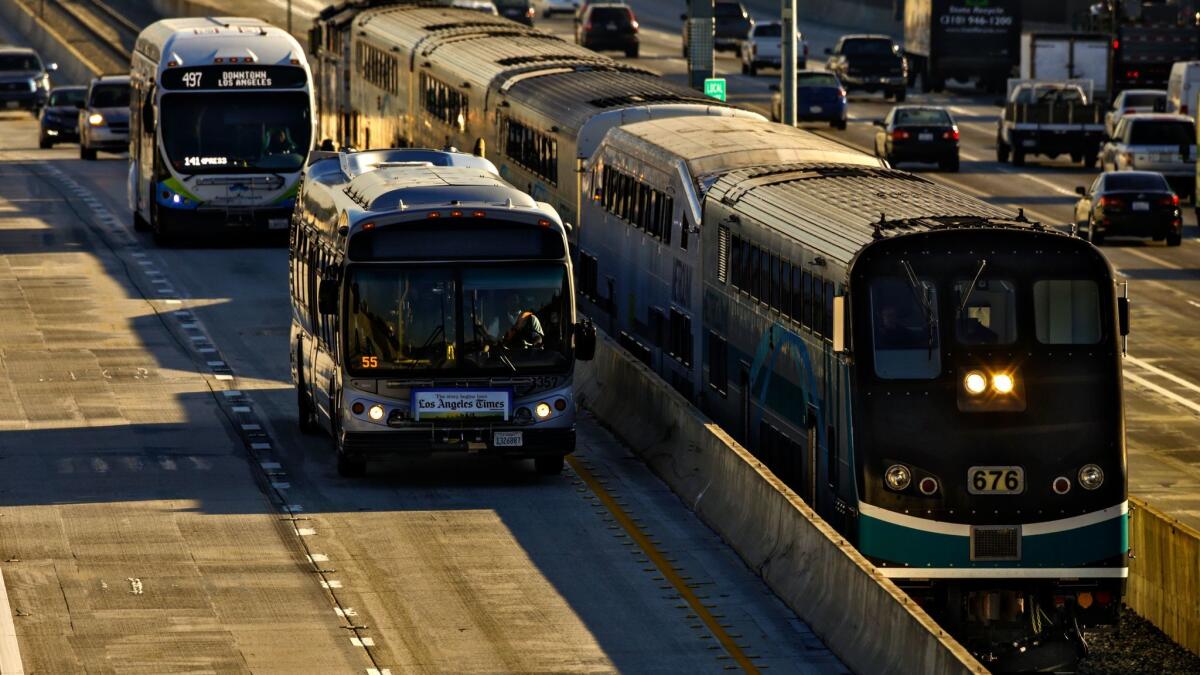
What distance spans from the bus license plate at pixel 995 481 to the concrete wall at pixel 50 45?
66112 mm

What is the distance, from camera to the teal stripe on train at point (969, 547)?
799 inches

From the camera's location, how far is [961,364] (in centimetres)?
2067

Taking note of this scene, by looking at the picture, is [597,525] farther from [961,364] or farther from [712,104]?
[712,104]

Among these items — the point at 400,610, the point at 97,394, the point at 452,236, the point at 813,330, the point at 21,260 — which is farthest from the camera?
the point at 21,260

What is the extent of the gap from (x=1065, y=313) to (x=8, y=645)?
27.5ft

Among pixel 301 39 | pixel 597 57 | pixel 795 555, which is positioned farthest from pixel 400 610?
pixel 301 39

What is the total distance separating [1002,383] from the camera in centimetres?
2059

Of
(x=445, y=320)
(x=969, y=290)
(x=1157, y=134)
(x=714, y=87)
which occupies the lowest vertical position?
(x=1157, y=134)

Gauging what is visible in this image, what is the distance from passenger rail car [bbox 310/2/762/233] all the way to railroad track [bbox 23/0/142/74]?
24.1 m

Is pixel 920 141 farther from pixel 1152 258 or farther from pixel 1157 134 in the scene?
pixel 1152 258

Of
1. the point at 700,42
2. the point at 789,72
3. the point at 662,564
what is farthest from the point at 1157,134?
the point at 662,564

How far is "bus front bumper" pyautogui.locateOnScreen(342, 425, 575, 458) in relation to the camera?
24797 millimetres

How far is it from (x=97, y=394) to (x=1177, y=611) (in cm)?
1393

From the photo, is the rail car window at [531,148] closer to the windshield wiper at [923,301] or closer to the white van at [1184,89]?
the windshield wiper at [923,301]
